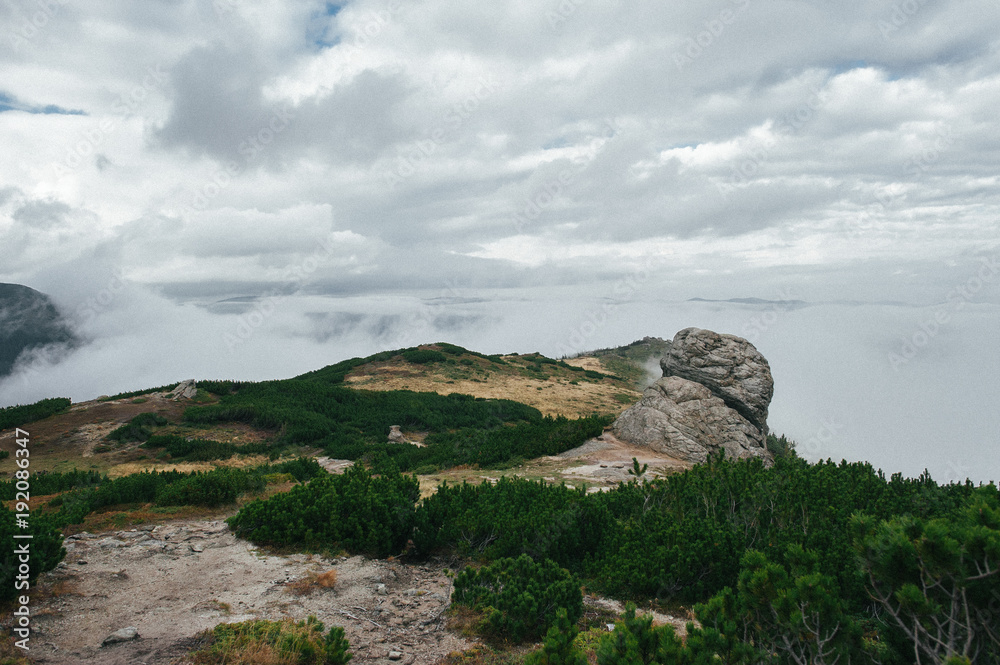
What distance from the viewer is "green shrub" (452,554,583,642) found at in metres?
5.30

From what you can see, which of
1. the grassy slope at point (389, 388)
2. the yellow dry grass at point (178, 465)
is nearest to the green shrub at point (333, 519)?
the yellow dry grass at point (178, 465)

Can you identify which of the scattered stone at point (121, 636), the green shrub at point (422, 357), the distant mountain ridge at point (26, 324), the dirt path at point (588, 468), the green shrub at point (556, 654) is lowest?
the dirt path at point (588, 468)

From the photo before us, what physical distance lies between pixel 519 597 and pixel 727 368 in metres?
17.6

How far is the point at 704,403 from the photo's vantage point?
19172 millimetres

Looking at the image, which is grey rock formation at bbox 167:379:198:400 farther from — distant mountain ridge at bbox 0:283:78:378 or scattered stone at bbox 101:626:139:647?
distant mountain ridge at bbox 0:283:78:378

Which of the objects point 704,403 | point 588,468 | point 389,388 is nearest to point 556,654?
point 588,468

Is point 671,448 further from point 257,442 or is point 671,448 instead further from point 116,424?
point 116,424

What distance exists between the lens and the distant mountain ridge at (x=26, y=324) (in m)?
118

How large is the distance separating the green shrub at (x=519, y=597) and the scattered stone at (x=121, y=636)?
127 inches

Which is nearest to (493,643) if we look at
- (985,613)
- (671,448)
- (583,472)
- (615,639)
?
(615,639)

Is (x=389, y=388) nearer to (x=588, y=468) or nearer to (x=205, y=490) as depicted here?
A: (x=588, y=468)

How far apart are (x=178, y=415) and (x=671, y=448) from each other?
23964 mm

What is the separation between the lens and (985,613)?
3041mm

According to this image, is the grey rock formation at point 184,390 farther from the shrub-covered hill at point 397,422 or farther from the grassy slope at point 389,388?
the shrub-covered hill at point 397,422
